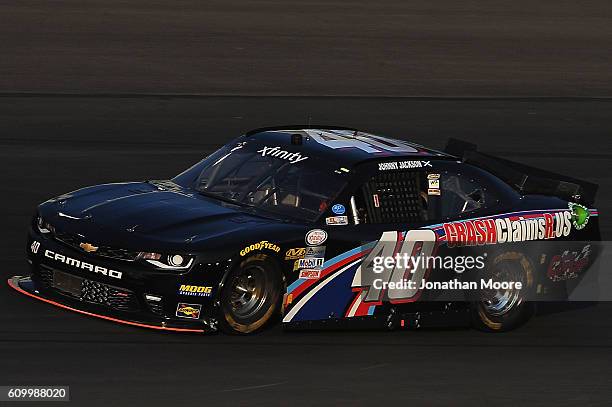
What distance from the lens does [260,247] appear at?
9.25 meters

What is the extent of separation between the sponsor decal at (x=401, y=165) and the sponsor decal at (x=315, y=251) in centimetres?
95

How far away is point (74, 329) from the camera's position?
947 centimetres

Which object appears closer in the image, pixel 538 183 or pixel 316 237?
pixel 316 237

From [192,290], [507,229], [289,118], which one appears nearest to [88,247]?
[192,290]

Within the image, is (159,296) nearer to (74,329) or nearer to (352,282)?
(74,329)

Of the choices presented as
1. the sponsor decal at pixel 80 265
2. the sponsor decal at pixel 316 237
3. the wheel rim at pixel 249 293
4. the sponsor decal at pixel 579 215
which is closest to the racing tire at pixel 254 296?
the wheel rim at pixel 249 293

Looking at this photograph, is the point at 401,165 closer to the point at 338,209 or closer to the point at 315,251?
the point at 338,209

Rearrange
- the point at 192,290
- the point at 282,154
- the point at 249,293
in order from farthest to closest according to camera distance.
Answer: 1. the point at 282,154
2. the point at 249,293
3. the point at 192,290

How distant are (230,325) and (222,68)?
14.0 m

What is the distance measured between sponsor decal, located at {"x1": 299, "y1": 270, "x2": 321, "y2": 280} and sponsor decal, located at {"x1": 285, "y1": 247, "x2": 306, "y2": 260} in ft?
0.39

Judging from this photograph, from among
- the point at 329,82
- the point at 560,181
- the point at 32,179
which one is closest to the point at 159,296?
the point at 560,181

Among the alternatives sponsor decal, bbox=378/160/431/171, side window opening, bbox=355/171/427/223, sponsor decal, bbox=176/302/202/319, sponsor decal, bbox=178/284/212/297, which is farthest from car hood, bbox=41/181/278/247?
sponsor decal, bbox=378/160/431/171

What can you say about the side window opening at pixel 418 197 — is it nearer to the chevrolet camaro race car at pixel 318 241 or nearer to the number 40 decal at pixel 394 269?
the chevrolet camaro race car at pixel 318 241

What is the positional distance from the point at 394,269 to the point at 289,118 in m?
9.49
